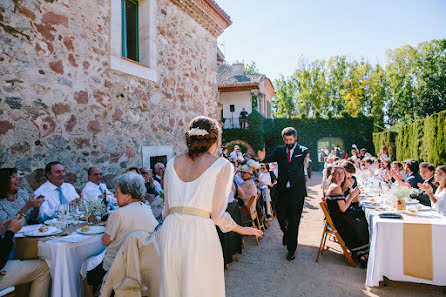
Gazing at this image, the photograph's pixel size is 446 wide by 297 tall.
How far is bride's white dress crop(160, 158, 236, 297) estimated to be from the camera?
1970 millimetres

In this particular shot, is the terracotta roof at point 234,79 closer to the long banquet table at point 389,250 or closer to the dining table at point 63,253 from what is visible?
the long banquet table at point 389,250

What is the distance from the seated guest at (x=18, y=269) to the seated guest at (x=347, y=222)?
3908 mm

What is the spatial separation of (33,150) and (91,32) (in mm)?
2331

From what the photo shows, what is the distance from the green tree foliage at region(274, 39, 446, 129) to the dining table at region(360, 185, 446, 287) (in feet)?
85.4

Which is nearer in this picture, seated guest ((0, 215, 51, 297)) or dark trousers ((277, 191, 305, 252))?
seated guest ((0, 215, 51, 297))

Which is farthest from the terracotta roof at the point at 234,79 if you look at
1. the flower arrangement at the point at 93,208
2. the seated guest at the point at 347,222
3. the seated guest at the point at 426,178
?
the flower arrangement at the point at 93,208

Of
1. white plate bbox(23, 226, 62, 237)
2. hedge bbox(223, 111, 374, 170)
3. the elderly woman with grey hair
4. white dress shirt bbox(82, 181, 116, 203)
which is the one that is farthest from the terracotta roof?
white plate bbox(23, 226, 62, 237)

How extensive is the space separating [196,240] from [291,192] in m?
3.10

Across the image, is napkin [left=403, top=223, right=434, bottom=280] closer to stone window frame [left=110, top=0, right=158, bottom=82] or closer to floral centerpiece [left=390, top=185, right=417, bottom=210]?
floral centerpiece [left=390, top=185, right=417, bottom=210]

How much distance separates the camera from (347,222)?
4.52 meters

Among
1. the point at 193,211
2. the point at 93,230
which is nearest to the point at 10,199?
the point at 93,230

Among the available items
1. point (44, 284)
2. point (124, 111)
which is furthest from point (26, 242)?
point (124, 111)

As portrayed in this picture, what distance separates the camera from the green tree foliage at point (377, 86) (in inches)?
1150

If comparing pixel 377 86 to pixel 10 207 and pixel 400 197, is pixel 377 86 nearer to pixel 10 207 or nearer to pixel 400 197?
pixel 400 197
